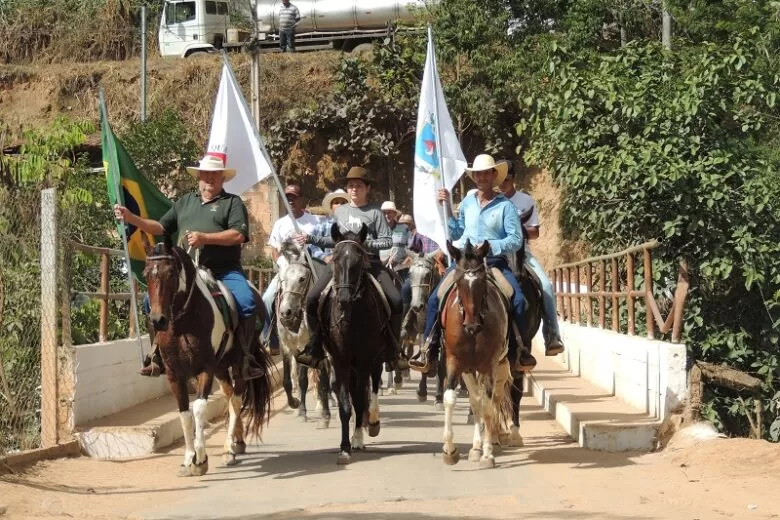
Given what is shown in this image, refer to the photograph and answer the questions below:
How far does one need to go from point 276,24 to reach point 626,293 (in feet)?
96.6

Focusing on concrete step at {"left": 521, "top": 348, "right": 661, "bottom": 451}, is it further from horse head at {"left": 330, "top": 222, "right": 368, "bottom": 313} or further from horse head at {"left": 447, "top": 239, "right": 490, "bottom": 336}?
horse head at {"left": 330, "top": 222, "right": 368, "bottom": 313}

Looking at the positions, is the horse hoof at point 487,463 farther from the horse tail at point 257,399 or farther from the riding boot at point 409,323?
the riding boot at point 409,323

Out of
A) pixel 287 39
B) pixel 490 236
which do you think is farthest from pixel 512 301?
pixel 287 39

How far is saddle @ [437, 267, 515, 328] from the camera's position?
11.9m

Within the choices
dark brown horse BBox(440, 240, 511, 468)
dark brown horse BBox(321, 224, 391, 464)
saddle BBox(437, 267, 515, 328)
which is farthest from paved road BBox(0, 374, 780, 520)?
saddle BBox(437, 267, 515, 328)

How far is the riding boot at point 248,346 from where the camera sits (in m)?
12.2

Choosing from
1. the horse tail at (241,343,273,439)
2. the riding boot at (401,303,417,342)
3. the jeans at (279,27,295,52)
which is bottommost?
the horse tail at (241,343,273,439)

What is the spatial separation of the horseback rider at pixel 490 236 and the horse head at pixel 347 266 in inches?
28.9

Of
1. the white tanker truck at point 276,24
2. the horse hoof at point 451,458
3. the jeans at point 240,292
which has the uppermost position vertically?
the white tanker truck at point 276,24

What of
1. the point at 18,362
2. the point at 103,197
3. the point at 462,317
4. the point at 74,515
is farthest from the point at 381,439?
the point at 103,197

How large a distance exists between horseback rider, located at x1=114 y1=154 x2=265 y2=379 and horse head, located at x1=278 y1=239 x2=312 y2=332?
5.16 feet

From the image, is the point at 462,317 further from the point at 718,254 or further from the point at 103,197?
the point at 103,197

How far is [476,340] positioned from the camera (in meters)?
11.6

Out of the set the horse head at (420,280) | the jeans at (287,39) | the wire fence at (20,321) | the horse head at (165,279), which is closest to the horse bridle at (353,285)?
the horse head at (165,279)
